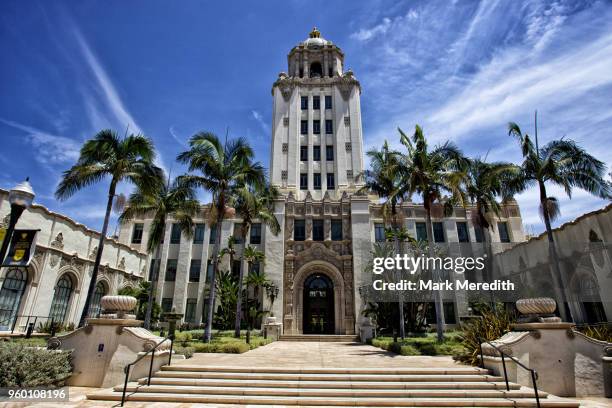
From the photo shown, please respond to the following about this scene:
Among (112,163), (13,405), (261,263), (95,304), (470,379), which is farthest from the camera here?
(261,263)

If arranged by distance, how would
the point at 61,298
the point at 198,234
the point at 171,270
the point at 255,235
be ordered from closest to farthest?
the point at 61,298 → the point at 171,270 → the point at 255,235 → the point at 198,234

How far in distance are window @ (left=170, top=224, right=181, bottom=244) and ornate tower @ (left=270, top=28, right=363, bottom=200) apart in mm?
11670

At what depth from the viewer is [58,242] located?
2244 centimetres

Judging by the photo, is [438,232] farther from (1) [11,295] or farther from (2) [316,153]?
(1) [11,295]

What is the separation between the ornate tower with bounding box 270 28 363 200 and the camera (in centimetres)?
3666

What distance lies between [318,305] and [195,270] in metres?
13.0

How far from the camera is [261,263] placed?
105ft

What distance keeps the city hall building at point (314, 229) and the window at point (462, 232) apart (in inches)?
4.1

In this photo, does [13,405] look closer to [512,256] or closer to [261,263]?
[261,263]

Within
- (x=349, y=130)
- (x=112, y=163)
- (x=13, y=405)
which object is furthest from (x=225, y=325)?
(x=349, y=130)

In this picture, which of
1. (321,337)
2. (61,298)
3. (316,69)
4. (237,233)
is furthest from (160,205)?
(316,69)

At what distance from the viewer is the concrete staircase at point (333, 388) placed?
A: 28.5 ft

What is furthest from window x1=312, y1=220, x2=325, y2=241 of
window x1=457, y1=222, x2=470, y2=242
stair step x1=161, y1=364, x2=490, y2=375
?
stair step x1=161, y1=364, x2=490, y2=375

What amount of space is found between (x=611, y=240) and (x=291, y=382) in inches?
717
